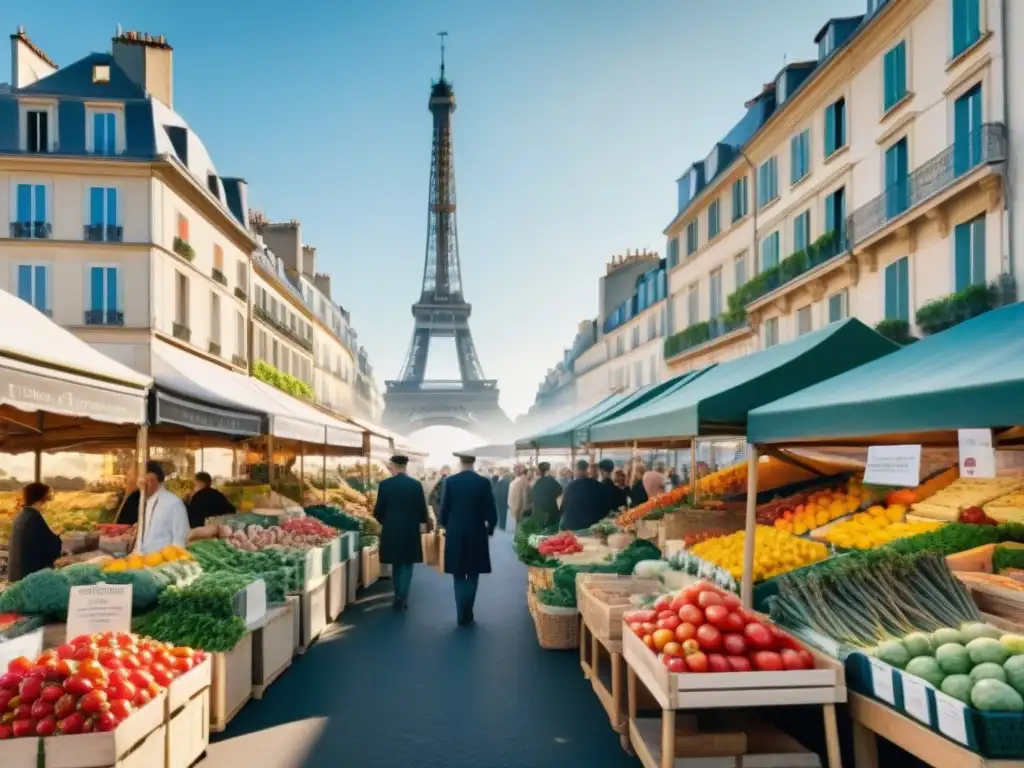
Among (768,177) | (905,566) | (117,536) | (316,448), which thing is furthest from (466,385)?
(905,566)

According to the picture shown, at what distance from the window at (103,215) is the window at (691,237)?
19015 mm

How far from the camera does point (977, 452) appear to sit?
3.25 metres

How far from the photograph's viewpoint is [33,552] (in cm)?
699

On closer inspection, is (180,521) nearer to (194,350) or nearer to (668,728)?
(668,728)

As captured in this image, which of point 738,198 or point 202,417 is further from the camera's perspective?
point 738,198

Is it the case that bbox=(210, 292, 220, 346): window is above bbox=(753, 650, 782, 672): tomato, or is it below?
above

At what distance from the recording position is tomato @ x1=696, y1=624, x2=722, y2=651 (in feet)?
12.8

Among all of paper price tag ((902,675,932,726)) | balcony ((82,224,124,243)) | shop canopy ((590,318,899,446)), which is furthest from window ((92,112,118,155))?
paper price tag ((902,675,932,726))

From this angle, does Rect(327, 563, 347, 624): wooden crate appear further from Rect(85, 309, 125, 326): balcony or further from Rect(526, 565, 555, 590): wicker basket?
Rect(85, 309, 125, 326): balcony

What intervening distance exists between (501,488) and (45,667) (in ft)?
65.3

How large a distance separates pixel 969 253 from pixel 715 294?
13.0 metres

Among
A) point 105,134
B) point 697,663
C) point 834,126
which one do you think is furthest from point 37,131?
point 697,663

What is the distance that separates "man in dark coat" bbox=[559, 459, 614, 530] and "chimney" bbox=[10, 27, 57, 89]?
2331cm

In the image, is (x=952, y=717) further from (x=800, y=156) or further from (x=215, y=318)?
(x=215, y=318)
